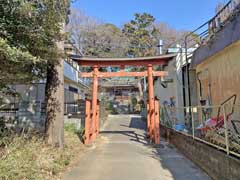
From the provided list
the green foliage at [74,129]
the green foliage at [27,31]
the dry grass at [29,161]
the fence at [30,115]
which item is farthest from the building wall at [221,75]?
the fence at [30,115]

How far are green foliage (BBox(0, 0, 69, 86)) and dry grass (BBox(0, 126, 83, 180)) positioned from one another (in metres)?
1.66

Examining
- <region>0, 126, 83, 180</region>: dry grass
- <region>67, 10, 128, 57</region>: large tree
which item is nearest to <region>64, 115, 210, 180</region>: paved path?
<region>0, 126, 83, 180</region>: dry grass

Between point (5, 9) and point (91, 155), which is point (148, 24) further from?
point (5, 9)

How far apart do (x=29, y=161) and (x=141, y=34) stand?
2518cm

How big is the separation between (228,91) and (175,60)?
513cm

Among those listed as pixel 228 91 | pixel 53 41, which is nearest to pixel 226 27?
pixel 228 91

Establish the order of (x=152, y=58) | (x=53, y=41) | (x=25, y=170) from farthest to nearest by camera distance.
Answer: (x=152, y=58)
(x=53, y=41)
(x=25, y=170)

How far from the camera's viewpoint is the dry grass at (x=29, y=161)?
4.19 metres

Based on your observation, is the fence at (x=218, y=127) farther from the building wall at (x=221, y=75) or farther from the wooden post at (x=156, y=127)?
the wooden post at (x=156, y=127)

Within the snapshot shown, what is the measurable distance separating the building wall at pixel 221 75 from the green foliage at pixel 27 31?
4.62 m

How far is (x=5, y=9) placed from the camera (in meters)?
4.12

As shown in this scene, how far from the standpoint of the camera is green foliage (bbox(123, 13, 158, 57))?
90.6ft

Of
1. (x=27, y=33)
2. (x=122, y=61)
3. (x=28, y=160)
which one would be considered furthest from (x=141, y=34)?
(x=28, y=160)

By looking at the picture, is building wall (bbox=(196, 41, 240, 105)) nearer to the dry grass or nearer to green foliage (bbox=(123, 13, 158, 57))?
the dry grass
